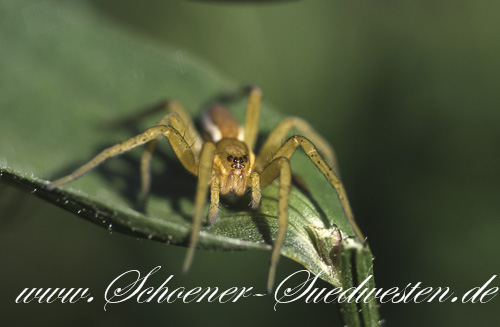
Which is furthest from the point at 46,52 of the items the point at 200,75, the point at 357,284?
the point at 357,284

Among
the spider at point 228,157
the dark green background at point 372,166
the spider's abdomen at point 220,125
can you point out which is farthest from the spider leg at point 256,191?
the dark green background at point 372,166

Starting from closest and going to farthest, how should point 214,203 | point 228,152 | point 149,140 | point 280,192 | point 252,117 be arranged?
point 280,192
point 214,203
point 149,140
point 228,152
point 252,117

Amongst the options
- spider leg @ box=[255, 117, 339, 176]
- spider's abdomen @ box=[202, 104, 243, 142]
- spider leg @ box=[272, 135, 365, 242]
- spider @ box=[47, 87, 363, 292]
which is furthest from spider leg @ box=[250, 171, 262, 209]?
spider's abdomen @ box=[202, 104, 243, 142]

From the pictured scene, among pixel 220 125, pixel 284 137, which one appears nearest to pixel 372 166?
pixel 284 137

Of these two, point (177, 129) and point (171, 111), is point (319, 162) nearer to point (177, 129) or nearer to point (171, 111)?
point (177, 129)

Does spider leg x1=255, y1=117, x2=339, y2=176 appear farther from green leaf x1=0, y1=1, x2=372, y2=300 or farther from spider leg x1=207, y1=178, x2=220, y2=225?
spider leg x1=207, y1=178, x2=220, y2=225

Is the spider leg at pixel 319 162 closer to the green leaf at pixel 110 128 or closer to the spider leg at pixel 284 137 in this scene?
the green leaf at pixel 110 128

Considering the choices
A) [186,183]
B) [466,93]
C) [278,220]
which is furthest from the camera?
[466,93]

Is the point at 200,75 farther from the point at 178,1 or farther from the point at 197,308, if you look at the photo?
the point at 178,1
